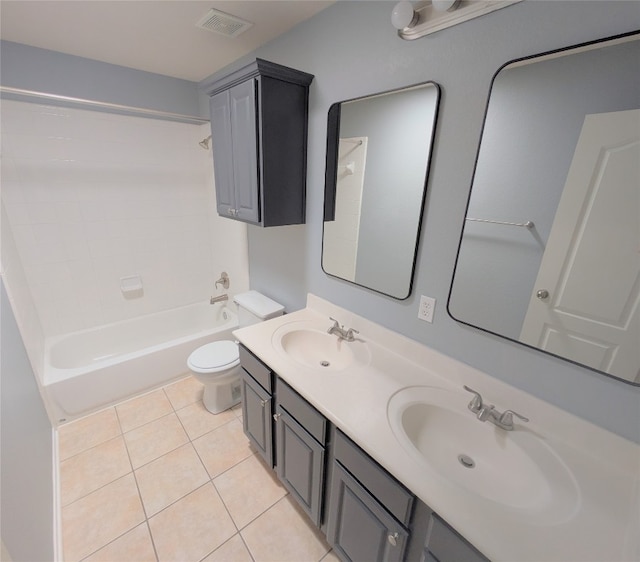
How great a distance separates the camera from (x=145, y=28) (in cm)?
158

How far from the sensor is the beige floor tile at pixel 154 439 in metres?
1.78

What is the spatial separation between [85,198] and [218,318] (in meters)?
1.51

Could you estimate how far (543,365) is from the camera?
0.96 m

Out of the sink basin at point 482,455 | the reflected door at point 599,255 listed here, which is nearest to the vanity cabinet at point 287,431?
the sink basin at point 482,455

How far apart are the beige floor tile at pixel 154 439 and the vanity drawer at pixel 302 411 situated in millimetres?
1048

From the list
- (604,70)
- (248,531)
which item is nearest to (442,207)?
(604,70)

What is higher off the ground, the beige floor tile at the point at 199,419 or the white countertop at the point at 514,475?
the white countertop at the point at 514,475

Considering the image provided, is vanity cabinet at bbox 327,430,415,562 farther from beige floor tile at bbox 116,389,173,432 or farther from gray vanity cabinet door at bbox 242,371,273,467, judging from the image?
beige floor tile at bbox 116,389,173,432

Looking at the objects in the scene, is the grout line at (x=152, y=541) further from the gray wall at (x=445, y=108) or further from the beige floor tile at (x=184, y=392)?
the gray wall at (x=445, y=108)

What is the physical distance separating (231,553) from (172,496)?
458 millimetres

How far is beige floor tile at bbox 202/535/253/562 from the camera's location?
4.27 feet

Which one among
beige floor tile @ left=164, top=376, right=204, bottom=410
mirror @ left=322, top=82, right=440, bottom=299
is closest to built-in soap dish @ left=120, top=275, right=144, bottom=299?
beige floor tile @ left=164, top=376, right=204, bottom=410

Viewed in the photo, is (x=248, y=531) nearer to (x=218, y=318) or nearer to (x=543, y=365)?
(x=543, y=365)

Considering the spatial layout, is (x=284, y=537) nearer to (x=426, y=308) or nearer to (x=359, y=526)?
(x=359, y=526)
